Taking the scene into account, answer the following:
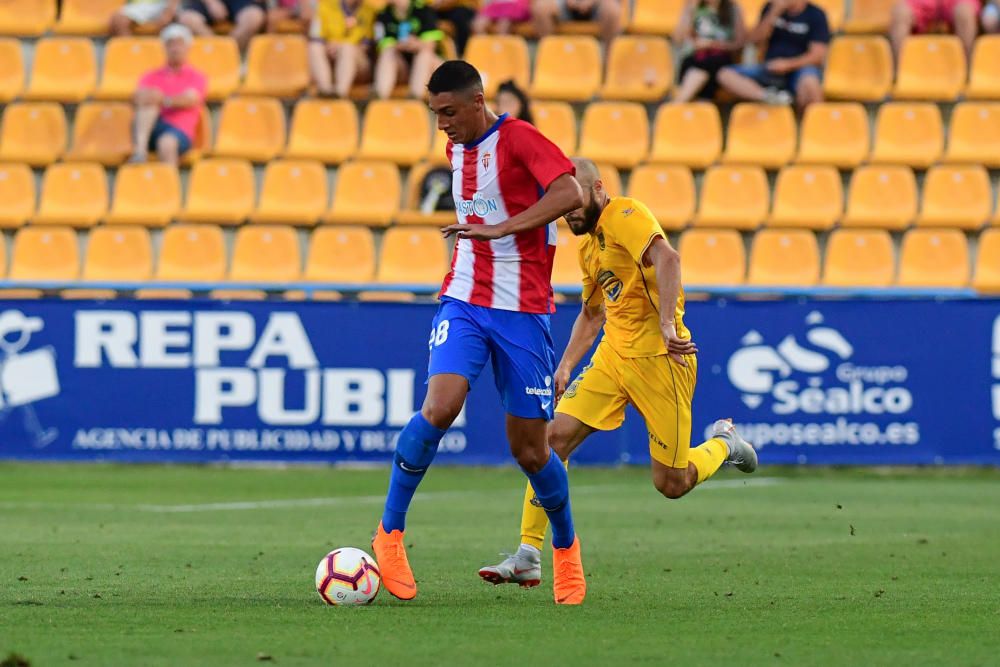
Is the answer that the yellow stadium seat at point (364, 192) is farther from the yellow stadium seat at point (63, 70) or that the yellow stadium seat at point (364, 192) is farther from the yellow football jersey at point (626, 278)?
the yellow football jersey at point (626, 278)

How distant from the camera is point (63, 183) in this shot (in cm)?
1841

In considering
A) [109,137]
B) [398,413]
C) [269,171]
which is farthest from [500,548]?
[109,137]

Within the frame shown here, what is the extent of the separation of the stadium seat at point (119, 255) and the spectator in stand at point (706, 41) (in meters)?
6.00

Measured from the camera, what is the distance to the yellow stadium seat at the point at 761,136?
18344 mm

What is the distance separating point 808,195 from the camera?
58.4ft

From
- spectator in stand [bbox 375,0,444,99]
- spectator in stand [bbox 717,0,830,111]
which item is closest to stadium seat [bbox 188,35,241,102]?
spectator in stand [bbox 375,0,444,99]

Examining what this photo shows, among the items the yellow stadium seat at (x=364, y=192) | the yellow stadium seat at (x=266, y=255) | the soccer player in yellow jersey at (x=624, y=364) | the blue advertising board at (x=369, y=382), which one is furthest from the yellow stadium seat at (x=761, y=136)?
the soccer player in yellow jersey at (x=624, y=364)

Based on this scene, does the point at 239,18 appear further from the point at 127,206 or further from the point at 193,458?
the point at 193,458

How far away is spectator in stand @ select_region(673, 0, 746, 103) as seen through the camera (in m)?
18.6

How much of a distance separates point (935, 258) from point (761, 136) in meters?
2.50

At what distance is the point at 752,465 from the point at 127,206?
10.4 meters

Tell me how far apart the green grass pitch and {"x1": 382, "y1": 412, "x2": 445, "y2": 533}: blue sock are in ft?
1.29

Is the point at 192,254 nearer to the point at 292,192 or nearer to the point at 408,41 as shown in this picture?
the point at 292,192

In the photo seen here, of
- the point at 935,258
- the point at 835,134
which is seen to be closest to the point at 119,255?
the point at 835,134
